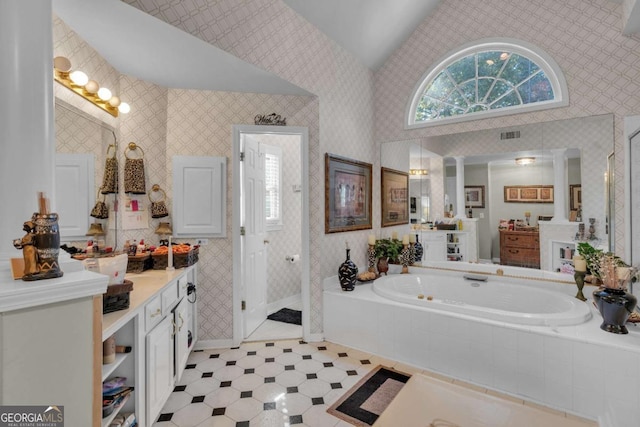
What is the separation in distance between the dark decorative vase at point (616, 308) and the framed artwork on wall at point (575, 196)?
985 mm

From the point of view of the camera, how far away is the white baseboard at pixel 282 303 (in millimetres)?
4109

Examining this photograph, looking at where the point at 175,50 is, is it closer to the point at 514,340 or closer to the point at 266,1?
the point at 266,1

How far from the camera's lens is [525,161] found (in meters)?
3.09

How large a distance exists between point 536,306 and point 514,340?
880 mm

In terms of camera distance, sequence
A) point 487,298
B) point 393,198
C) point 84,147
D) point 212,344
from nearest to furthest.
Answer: point 84,147 → point 212,344 → point 487,298 → point 393,198

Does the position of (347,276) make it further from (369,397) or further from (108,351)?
(108,351)

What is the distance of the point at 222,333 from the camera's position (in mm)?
3072

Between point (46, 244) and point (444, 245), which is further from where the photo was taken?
point (444, 245)

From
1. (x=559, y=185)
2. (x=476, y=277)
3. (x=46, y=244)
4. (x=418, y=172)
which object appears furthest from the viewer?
(x=418, y=172)

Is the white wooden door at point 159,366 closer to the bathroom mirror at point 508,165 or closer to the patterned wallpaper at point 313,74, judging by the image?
the patterned wallpaper at point 313,74

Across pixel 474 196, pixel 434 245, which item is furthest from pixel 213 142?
pixel 474 196

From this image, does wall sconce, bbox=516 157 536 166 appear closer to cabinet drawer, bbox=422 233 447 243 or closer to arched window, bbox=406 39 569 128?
Answer: arched window, bbox=406 39 569 128

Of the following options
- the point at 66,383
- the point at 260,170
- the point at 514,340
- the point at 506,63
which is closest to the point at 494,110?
the point at 506,63

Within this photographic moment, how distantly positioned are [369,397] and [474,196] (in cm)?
231
